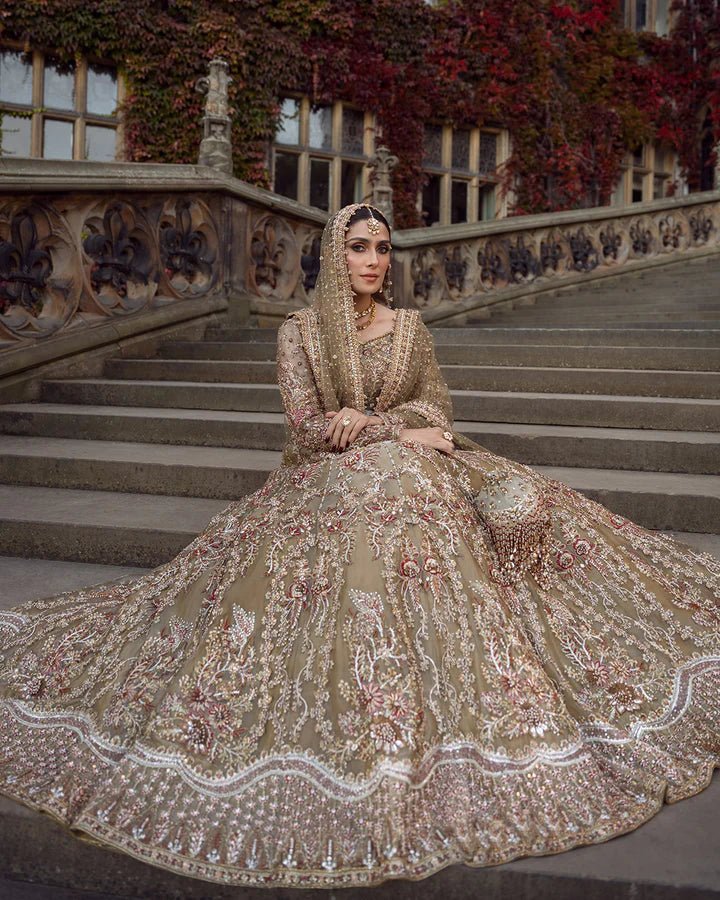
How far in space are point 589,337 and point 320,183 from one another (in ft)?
24.6

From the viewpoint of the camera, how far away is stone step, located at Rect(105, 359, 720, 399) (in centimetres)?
495

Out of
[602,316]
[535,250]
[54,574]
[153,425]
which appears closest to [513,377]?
[153,425]

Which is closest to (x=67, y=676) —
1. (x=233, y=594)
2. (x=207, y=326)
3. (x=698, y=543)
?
(x=233, y=594)

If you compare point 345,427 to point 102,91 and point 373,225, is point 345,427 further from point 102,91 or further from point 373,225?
point 102,91

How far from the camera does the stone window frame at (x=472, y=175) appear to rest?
530 inches

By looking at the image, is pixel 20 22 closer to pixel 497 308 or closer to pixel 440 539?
pixel 497 308

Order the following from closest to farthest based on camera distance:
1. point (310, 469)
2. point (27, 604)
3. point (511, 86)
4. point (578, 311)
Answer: point (310, 469) < point (27, 604) < point (578, 311) < point (511, 86)

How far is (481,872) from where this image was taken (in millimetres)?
1770

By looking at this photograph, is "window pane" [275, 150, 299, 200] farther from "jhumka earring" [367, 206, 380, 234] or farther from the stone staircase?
"jhumka earring" [367, 206, 380, 234]

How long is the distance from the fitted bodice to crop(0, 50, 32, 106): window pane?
9396mm

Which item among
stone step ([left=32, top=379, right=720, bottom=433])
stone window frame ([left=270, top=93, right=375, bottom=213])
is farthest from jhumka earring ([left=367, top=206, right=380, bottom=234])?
stone window frame ([left=270, top=93, right=375, bottom=213])

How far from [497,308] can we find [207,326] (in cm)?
370

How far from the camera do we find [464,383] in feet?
17.8

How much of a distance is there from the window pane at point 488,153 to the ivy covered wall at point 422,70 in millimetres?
279
